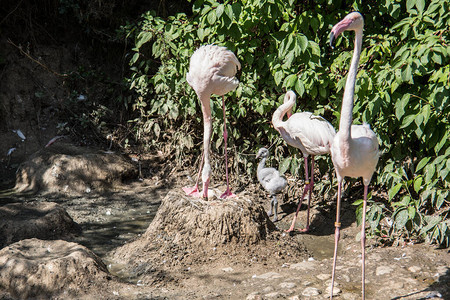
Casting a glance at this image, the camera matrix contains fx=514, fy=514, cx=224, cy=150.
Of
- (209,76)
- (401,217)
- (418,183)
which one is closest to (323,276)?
(401,217)

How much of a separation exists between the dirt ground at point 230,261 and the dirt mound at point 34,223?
7 cm

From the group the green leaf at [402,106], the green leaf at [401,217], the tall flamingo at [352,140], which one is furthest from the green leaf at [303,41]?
the green leaf at [401,217]

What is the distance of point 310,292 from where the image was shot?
4285mm

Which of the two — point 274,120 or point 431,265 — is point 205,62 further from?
point 431,265

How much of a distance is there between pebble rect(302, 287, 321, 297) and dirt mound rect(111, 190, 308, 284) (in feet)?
2.74

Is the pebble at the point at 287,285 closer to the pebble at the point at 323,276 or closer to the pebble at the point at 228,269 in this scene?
the pebble at the point at 323,276

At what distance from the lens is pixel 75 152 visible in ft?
26.1

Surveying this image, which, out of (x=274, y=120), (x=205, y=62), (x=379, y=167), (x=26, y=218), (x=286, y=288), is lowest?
(x=286, y=288)

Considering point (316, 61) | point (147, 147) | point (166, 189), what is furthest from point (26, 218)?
point (316, 61)

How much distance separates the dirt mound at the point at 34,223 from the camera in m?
5.42

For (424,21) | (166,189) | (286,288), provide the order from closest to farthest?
(286,288), (424,21), (166,189)

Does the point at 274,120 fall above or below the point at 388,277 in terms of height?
above

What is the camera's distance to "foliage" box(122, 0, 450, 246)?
5.19m

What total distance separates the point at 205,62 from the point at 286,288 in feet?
8.95
